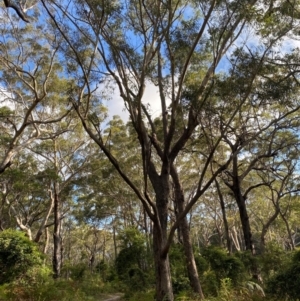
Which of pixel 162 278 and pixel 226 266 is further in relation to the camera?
pixel 226 266

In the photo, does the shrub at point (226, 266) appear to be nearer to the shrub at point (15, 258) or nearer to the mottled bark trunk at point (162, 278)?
the mottled bark trunk at point (162, 278)

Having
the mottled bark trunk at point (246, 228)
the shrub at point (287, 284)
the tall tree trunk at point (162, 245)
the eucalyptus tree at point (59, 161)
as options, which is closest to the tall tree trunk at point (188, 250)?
the shrub at point (287, 284)

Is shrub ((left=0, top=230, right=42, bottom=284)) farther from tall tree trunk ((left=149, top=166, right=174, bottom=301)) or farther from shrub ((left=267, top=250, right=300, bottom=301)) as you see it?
shrub ((left=267, top=250, right=300, bottom=301))

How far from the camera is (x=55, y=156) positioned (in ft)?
58.8

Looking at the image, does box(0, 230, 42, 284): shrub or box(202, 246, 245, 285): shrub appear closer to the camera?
box(0, 230, 42, 284): shrub

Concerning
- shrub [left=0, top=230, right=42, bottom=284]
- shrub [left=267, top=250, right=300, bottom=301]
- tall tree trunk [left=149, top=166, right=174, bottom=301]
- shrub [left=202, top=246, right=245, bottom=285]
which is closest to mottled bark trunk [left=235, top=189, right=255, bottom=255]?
shrub [left=202, top=246, right=245, bottom=285]

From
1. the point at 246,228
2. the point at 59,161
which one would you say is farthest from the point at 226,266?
the point at 59,161

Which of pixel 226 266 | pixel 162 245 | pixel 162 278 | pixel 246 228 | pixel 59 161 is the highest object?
pixel 59 161

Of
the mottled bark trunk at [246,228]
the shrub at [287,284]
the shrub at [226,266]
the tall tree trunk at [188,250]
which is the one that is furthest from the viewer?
the mottled bark trunk at [246,228]

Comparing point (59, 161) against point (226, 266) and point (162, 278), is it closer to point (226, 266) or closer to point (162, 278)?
point (226, 266)

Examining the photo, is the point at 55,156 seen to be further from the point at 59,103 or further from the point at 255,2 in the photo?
the point at 255,2

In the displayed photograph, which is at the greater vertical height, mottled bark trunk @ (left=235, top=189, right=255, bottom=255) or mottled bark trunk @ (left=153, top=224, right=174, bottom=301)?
mottled bark trunk @ (left=235, top=189, right=255, bottom=255)

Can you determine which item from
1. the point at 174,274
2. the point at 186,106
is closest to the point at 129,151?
the point at 174,274

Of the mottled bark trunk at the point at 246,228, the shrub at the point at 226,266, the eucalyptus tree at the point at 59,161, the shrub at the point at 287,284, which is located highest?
the eucalyptus tree at the point at 59,161
